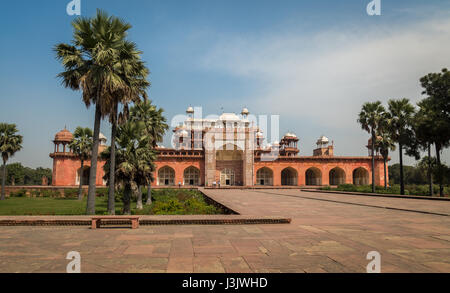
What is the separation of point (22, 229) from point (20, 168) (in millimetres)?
65977

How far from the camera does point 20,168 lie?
6172cm

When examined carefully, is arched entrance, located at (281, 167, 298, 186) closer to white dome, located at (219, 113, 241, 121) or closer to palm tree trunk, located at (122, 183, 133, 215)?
white dome, located at (219, 113, 241, 121)

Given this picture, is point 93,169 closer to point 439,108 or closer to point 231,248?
point 231,248

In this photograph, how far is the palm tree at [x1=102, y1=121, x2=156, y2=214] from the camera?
50.5 feet

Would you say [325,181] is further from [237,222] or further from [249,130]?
[237,222]

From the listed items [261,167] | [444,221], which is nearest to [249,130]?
[261,167]

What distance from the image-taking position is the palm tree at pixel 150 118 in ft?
68.6

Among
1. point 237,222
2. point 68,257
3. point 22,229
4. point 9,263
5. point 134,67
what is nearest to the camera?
point 9,263

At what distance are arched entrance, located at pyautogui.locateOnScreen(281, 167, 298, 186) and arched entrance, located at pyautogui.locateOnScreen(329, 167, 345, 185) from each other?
6.91 meters

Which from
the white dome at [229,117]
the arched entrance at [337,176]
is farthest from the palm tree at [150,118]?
the arched entrance at [337,176]

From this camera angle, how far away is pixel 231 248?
17.5 feet

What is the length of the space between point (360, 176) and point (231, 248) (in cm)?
4858

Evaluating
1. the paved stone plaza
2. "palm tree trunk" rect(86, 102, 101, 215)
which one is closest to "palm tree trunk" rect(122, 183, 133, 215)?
"palm tree trunk" rect(86, 102, 101, 215)

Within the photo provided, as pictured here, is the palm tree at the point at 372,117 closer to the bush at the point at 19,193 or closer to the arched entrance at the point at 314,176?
the arched entrance at the point at 314,176
